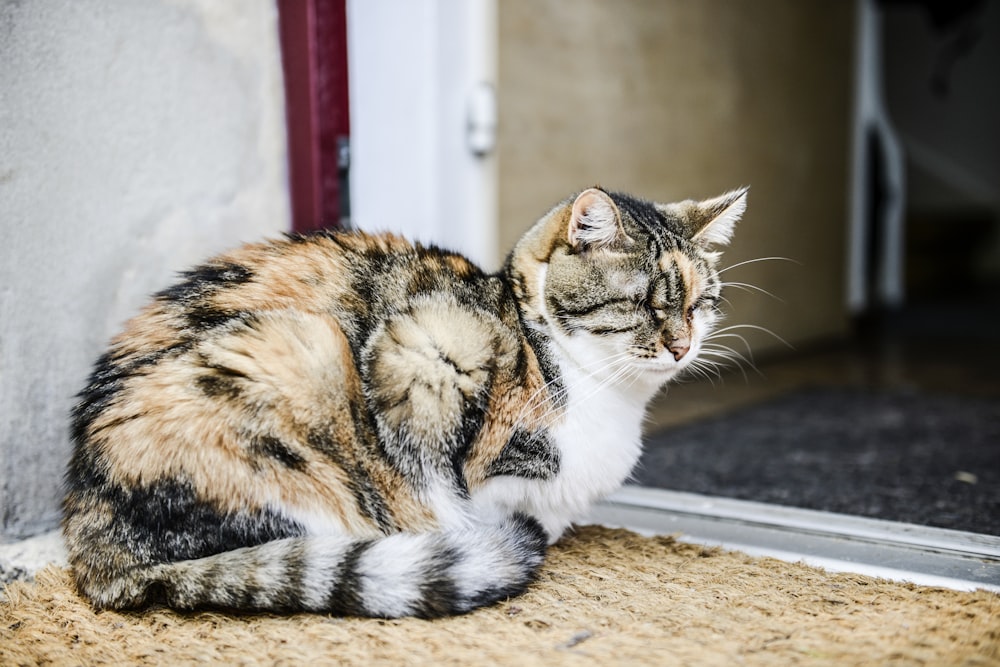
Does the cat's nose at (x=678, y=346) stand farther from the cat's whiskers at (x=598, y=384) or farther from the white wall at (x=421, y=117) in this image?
the white wall at (x=421, y=117)

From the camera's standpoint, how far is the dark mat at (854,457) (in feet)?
7.25

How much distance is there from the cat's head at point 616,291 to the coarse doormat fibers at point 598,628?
402 millimetres

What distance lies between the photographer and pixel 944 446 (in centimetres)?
282

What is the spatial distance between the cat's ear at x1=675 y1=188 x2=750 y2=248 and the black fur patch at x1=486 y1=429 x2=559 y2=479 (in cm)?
51

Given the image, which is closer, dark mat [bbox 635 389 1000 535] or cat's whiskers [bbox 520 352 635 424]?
cat's whiskers [bbox 520 352 635 424]

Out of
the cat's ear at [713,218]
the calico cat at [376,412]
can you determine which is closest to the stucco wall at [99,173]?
the calico cat at [376,412]

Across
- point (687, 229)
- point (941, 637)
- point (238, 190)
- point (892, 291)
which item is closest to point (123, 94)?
point (238, 190)

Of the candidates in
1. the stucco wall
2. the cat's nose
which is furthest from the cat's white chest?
the stucco wall

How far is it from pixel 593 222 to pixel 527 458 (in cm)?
44

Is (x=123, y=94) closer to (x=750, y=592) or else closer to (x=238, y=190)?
(x=238, y=190)

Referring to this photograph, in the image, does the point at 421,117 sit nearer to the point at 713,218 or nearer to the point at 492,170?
the point at 492,170

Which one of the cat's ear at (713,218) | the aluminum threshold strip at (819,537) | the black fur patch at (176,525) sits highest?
the cat's ear at (713,218)

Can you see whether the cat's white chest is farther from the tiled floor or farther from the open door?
the open door

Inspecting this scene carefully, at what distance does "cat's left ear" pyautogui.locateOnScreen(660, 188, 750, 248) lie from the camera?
175 cm
